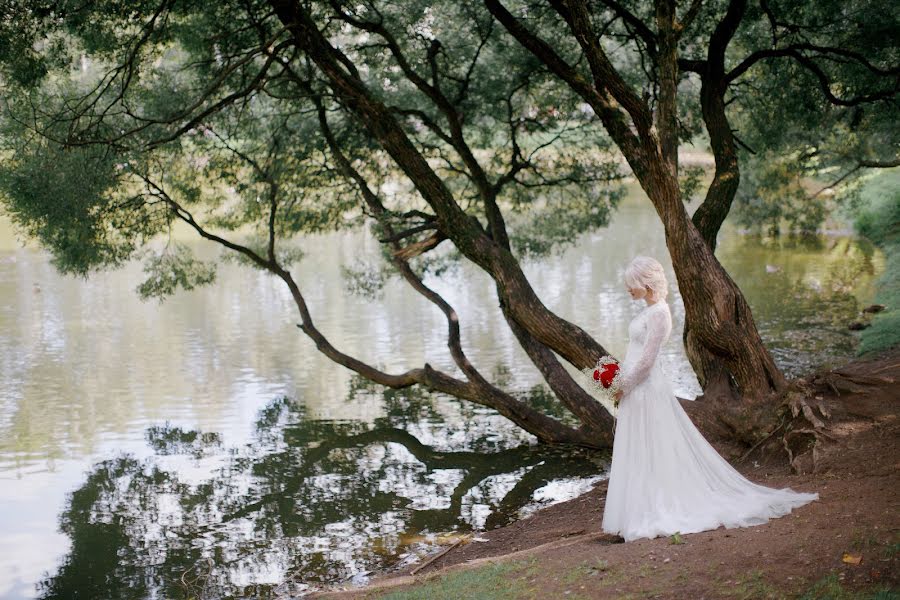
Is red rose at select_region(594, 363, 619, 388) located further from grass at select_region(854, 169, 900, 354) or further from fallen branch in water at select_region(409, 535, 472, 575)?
grass at select_region(854, 169, 900, 354)

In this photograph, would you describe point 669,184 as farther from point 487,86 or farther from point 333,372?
point 333,372

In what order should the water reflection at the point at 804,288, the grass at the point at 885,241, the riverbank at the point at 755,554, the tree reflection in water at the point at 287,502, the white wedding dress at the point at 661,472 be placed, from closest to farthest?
the riverbank at the point at 755,554
the white wedding dress at the point at 661,472
the tree reflection in water at the point at 287,502
the grass at the point at 885,241
the water reflection at the point at 804,288

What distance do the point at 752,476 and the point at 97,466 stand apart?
845 cm

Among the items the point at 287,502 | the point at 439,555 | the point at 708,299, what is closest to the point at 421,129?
the point at 287,502

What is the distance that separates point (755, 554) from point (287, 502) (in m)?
6.52

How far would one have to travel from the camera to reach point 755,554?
5.22 m

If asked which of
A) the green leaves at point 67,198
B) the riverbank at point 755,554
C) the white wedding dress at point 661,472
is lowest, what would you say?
the riverbank at point 755,554

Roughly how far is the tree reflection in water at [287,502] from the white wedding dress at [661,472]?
10.2 ft

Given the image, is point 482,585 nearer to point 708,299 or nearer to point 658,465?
point 658,465

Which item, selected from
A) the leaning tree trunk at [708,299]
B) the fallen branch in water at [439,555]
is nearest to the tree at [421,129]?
the leaning tree trunk at [708,299]

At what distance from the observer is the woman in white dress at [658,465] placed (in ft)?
19.8

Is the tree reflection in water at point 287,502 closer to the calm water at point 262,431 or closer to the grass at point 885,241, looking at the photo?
the calm water at point 262,431

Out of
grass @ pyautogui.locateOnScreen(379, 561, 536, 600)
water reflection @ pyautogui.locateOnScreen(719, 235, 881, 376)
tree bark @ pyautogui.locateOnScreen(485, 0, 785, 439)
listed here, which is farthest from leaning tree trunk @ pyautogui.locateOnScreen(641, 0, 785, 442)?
water reflection @ pyautogui.locateOnScreen(719, 235, 881, 376)

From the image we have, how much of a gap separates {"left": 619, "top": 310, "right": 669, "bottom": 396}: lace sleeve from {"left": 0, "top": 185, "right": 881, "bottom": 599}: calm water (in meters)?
3.48
